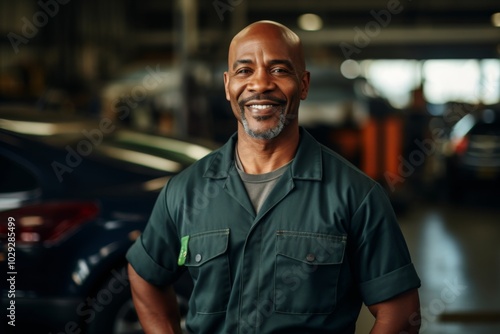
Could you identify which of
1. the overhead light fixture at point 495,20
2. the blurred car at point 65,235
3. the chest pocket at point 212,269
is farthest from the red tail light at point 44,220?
the overhead light fixture at point 495,20

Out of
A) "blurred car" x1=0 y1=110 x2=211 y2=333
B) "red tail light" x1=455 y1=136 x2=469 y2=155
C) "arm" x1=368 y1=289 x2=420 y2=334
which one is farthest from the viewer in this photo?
"red tail light" x1=455 y1=136 x2=469 y2=155

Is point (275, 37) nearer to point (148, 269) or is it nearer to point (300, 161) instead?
point (300, 161)

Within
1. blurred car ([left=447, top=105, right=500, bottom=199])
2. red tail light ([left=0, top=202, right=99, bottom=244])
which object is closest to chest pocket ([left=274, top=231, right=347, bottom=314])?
red tail light ([left=0, top=202, right=99, bottom=244])

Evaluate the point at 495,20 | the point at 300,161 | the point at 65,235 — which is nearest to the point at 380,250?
the point at 300,161

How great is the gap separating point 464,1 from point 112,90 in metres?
18.9

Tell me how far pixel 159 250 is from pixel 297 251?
1.54 feet

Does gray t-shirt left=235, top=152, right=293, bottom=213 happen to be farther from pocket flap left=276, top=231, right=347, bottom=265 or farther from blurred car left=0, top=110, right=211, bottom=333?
blurred car left=0, top=110, right=211, bottom=333

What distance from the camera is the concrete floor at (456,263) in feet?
20.4

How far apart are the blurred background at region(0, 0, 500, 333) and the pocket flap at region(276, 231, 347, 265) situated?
8.20 ft

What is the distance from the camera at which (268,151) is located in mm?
2516

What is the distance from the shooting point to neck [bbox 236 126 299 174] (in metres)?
2.51

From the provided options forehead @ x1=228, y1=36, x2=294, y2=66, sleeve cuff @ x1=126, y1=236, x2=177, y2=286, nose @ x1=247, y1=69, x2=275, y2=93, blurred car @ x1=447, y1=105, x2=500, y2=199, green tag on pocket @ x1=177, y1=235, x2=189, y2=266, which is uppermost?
blurred car @ x1=447, y1=105, x2=500, y2=199

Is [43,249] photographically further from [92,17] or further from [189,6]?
[92,17]

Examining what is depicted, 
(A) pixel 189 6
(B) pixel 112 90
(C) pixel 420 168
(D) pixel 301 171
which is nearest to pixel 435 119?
(C) pixel 420 168
